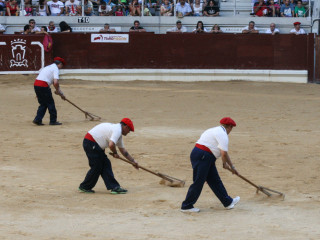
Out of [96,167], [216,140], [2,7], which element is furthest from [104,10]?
[216,140]

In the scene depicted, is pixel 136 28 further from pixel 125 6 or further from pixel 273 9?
pixel 273 9

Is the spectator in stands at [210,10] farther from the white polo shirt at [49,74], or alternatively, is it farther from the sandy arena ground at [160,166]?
the white polo shirt at [49,74]

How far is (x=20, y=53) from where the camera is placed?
2423 centimetres

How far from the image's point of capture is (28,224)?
890 cm

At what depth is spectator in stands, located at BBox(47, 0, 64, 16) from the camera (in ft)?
83.9

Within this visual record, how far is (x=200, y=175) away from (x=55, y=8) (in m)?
17.4

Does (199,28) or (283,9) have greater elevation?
(283,9)

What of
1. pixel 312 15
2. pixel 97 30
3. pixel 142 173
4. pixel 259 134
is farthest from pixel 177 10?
pixel 142 173

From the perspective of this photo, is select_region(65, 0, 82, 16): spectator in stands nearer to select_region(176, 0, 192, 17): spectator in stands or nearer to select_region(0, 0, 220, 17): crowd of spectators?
select_region(0, 0, 220, 17): crowd of spectators

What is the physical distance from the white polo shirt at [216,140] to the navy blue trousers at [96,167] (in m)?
1.66

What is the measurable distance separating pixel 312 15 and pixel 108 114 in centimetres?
1059

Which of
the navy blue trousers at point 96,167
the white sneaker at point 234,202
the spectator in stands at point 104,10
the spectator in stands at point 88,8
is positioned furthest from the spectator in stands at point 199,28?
the white sneaker at point 234,202

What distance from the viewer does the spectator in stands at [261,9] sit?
84.3 ft

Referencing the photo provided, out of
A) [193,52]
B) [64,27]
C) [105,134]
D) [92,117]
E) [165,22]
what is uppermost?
[165,22]
